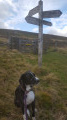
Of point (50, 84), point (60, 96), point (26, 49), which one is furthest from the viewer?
point (26, 49)

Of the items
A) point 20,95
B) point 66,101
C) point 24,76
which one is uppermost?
point 24,76

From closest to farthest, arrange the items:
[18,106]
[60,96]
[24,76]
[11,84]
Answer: [24,76]
[18,106]
[60,96]
[11,84]

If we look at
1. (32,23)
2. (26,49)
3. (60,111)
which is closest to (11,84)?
(60,111)

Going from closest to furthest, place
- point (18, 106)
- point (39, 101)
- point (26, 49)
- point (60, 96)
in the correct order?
point (18, 106) → point (39, 101) → point (60, 96) → point (26, 49)

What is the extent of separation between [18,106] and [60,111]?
3.27 ft

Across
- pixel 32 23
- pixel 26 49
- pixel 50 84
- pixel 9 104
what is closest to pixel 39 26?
pixel 32 23

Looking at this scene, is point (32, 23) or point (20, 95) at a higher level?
point (32, 23)

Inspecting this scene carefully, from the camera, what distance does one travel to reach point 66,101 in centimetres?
355

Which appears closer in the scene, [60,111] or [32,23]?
[60,111]

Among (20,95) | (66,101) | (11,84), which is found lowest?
(66,101)

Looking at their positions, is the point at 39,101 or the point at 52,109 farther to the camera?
the point at 39,101

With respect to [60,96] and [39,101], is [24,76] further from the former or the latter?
[60,96]

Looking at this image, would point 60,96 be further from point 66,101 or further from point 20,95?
point 20,95

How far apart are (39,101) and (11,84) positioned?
131 centimetres
